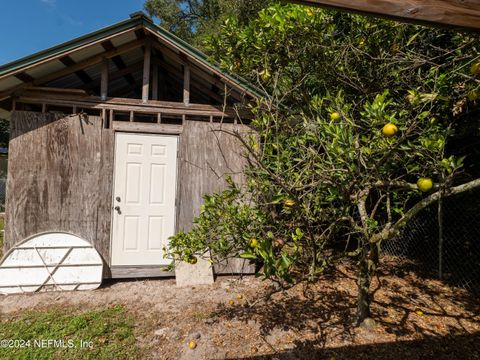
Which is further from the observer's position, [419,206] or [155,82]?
[155,82]

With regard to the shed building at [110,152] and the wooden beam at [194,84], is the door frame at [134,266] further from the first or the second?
the wooden beam at [194,84]

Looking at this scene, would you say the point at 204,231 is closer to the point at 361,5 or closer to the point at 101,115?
the point at 361,5

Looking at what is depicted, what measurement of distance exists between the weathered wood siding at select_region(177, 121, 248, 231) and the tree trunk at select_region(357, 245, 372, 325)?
2.48 meters

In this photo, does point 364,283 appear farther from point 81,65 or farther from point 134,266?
point 81,65

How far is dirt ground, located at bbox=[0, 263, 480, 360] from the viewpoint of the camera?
281 centimetres

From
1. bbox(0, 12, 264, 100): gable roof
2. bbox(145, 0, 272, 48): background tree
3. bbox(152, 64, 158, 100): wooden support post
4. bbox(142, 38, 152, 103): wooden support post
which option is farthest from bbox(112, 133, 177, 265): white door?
bbox(145, 0, 272, 48): background tree

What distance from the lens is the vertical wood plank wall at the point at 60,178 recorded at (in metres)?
4.17

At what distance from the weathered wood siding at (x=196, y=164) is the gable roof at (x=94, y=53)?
35.5 inches


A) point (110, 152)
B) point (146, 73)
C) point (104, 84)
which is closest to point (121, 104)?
point (104, 84)

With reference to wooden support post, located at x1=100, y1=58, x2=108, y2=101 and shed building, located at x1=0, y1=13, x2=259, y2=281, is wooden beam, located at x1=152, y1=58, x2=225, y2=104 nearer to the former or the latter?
shed building, located at x1=0, y1=13, x2=259, y2=281

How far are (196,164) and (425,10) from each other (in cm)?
393

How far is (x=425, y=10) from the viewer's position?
1081mm

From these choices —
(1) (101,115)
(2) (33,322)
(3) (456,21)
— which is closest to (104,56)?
(1) (101,115)

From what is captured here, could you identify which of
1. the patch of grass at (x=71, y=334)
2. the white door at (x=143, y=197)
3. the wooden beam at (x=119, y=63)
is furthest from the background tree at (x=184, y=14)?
the patch of grass at (x=71, y=334)
